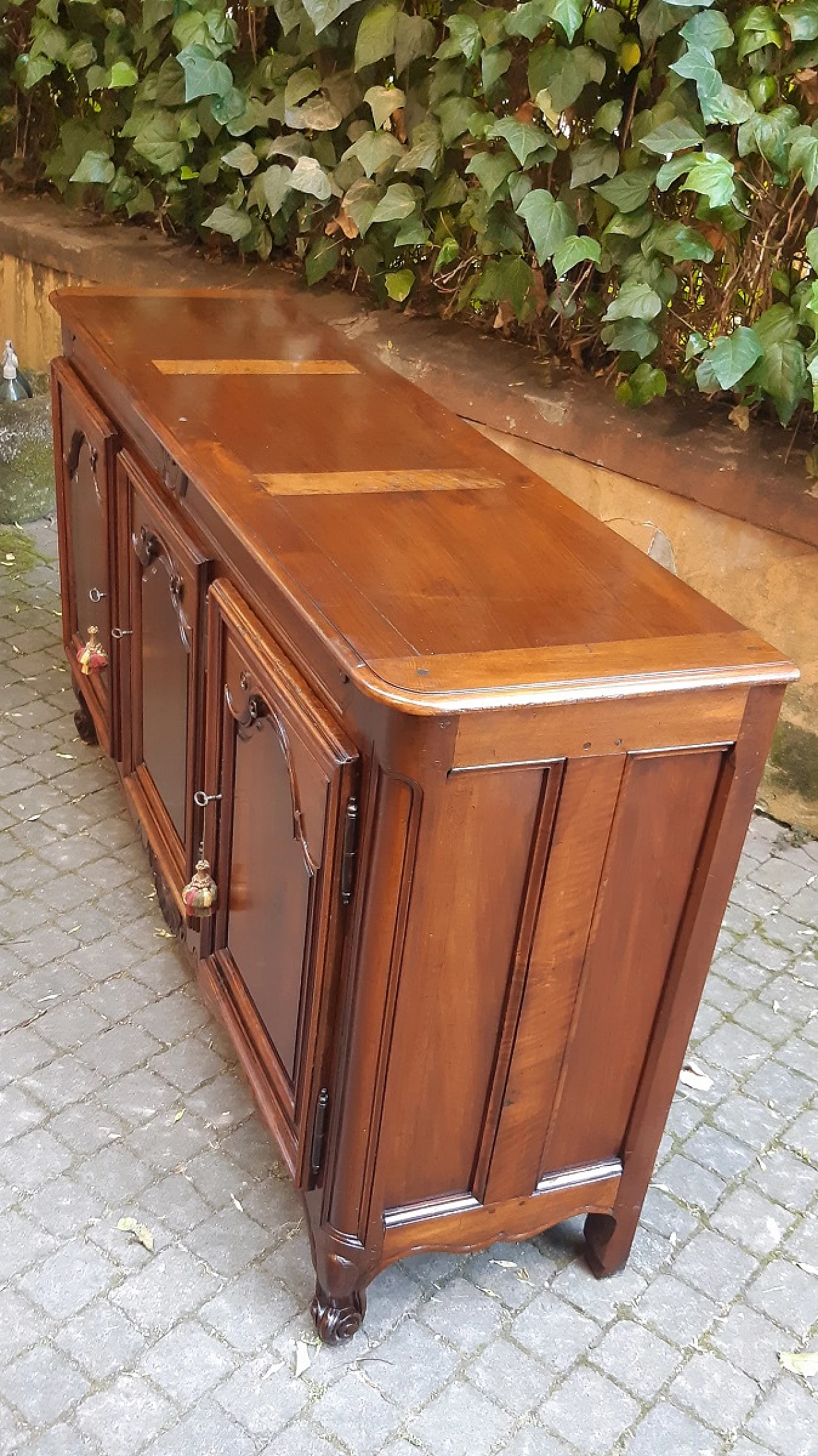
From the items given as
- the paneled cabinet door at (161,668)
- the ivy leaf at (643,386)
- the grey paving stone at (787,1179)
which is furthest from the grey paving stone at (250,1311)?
the ivy leaf at (643,386)

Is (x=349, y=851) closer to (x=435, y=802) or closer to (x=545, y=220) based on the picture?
(x=435, y=802)

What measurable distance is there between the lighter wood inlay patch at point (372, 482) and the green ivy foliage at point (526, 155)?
110 cm

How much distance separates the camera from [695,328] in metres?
3.11

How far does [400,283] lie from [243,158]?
71cm

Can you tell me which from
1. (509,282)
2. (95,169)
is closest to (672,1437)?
(509,282)

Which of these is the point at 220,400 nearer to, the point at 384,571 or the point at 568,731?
the point at 384,571

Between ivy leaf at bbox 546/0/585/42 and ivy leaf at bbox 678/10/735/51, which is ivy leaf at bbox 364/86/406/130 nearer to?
ivy leaf at bbox 546/0/585/42

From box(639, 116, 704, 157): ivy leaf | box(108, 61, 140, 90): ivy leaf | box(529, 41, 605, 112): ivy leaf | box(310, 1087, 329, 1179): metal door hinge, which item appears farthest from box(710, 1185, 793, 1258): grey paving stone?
box(108, 61, 140, 90): ivy leaf

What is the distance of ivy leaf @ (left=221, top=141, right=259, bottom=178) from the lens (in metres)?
3.77

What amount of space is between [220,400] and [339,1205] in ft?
4.45

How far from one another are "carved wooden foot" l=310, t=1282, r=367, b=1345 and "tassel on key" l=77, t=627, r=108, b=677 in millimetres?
1428

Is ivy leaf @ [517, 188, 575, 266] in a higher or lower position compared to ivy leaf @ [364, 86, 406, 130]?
lower

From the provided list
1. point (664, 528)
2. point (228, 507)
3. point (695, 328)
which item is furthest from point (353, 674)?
point (695, 328)

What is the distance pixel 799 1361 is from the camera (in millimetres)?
1809
